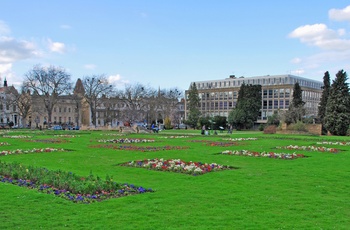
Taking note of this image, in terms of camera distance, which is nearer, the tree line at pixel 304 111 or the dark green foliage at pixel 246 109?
the tree line at pixel 304 111

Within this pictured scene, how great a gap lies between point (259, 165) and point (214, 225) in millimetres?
10364

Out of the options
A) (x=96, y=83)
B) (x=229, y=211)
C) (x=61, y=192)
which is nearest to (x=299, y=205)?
(x=229, y=211)

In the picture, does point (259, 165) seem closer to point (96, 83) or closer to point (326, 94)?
point (326, 94)

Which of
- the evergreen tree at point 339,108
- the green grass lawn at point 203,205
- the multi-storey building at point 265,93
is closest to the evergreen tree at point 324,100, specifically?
the evergreen tree at point 339,108

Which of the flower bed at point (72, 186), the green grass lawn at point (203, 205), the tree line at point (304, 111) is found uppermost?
the tree line at point (304, 111)

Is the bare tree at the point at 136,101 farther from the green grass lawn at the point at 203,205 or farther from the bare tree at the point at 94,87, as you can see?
the green grass lawn at the point at 203,205

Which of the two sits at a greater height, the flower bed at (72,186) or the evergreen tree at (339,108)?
the evergreen tree at (339,108)

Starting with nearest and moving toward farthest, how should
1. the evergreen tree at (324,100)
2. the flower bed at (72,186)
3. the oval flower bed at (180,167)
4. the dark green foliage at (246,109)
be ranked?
1. the flower bed at (72,186)
2. the oval flower bed at (180,167)
3. the evergreen tree at (324,100)
4. the dark green foliage at (246,109)

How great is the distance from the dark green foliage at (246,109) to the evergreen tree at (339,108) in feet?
93.8

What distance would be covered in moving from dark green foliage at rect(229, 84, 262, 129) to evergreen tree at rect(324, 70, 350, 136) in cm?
2858

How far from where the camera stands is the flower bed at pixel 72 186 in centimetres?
1026

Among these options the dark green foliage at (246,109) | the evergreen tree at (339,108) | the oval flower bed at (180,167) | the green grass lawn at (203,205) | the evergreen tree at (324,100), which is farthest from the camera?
the dark green foliage at (246,109)

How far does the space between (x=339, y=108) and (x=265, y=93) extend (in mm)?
51693

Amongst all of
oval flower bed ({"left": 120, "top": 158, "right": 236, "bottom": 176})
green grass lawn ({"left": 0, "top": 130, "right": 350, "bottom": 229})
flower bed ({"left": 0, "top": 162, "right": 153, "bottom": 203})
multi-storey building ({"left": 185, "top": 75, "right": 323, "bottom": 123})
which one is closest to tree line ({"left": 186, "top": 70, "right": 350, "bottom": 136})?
multi-storey building ({"left": 185, "top": 75, "right": 323, "bottom": 123})
